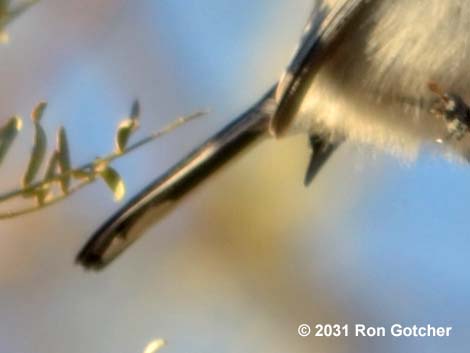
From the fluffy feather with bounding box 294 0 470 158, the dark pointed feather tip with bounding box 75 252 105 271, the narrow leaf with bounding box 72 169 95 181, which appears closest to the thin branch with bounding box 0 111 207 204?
the narrow leaf with bounding box 72 169 95 181

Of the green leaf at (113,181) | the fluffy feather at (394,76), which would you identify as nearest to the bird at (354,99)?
the fluffy feather at (394,76)

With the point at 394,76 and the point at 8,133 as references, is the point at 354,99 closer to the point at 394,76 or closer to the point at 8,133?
the point at 394,76

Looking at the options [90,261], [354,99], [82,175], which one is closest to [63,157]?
[82,175]

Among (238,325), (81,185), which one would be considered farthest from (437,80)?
(81,185)

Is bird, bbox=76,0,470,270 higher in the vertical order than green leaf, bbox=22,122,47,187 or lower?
higher

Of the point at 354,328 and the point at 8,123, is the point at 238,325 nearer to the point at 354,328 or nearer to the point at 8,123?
the point at 354,328

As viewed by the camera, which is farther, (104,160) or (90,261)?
(90,261)

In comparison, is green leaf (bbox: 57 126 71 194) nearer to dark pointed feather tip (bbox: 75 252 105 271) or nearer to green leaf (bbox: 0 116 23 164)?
green leaf (bbox: 0 116 23 164)
